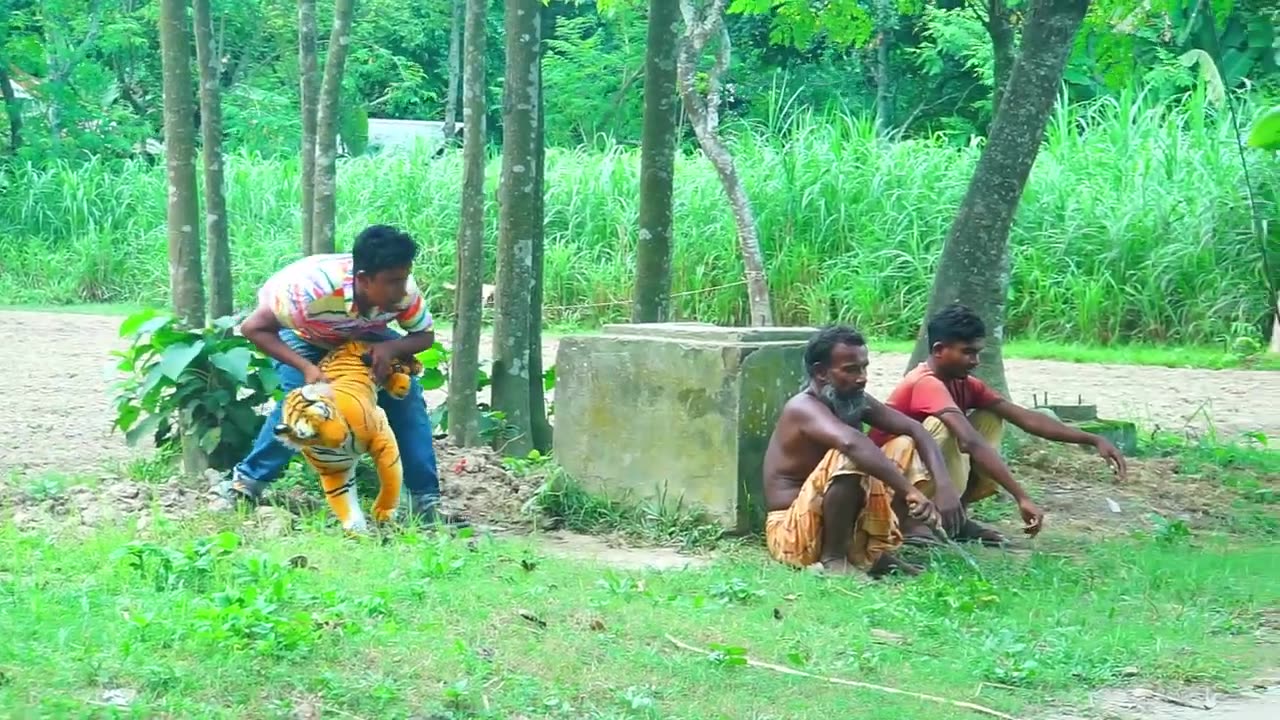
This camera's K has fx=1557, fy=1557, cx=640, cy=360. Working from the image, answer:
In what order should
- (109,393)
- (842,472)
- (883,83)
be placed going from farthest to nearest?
(883,83)
(109,393)
(842,472)

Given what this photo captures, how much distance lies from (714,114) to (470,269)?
6513mm

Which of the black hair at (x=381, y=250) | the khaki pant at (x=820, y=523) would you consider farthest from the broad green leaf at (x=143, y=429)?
the khaki pant at (x=820, y=523)

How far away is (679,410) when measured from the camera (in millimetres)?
6922

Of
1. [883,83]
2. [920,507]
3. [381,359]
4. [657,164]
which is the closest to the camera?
[920,507]

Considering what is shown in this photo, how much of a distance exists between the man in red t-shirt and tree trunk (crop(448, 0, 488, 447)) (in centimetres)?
234

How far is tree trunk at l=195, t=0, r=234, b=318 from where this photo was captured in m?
9.19

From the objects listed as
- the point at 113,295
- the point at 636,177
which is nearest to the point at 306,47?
the point at 636,177

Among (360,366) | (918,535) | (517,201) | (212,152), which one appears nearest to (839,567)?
(918,535)

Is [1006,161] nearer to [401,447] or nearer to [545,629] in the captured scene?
[401,447]

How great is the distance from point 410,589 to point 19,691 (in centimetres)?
157

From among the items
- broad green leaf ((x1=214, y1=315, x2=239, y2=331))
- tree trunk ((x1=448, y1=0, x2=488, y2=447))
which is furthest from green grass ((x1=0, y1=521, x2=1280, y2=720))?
tree trunk ((x1=448, y1=0, x2=488, y2=447))

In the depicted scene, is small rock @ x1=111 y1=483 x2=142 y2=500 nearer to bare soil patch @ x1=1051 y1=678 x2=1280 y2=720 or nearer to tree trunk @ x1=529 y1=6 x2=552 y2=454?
tree trunk @ x1=529 y1=6 x2=552 y2=454

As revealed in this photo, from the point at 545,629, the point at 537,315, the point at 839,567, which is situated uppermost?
the point at 537,315

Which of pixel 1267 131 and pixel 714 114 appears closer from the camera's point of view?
pixel 1267 131
